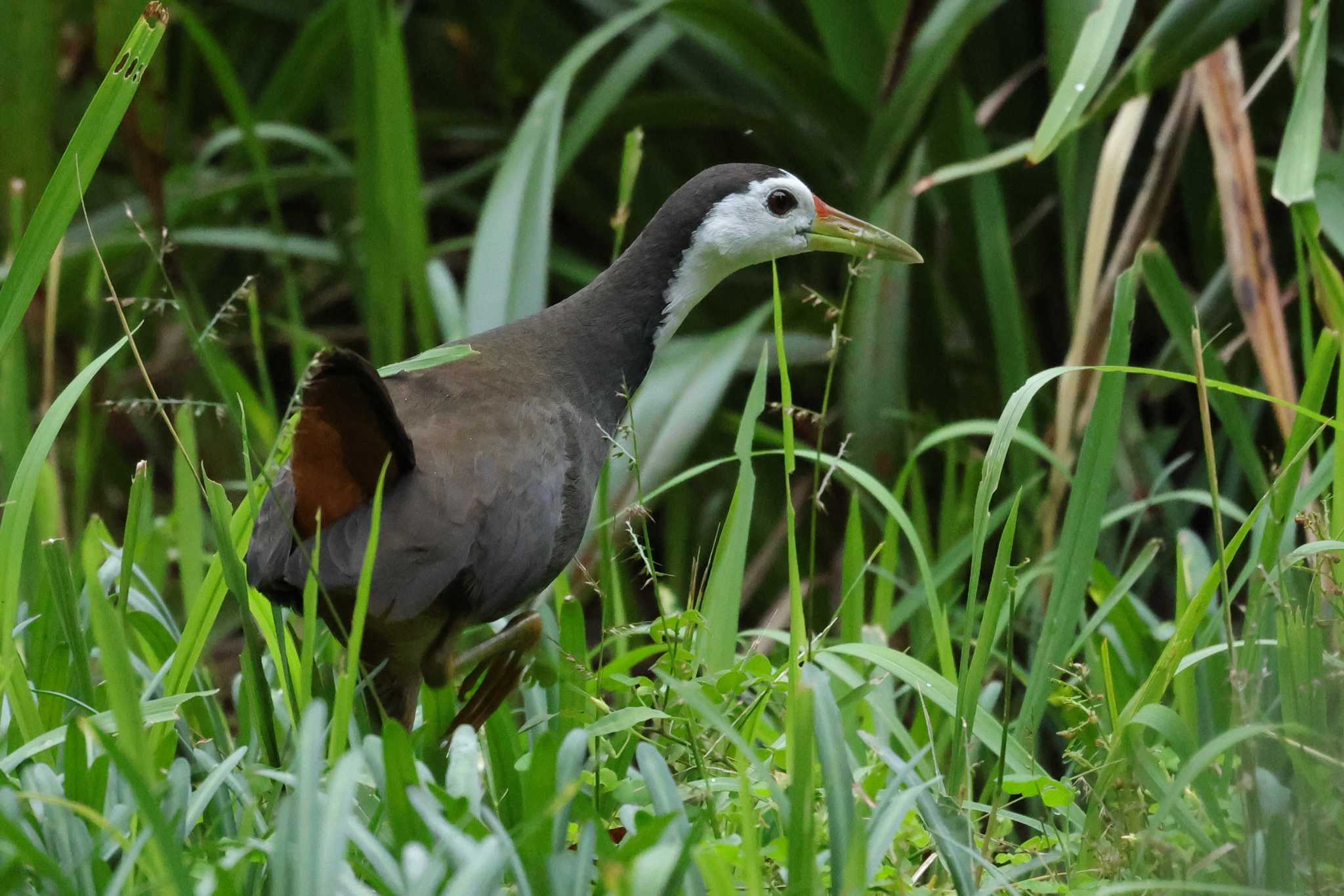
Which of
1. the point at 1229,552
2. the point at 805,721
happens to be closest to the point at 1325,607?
the point at 1229,552

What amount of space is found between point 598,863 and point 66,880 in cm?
38

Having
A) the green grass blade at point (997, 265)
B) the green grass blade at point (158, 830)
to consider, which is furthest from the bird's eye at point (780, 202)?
the green grass blade at point (158, 830)

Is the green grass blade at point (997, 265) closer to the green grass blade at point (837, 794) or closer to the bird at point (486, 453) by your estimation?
the bird at point (486, 453)

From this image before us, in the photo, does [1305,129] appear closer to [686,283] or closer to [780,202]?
[780,202]

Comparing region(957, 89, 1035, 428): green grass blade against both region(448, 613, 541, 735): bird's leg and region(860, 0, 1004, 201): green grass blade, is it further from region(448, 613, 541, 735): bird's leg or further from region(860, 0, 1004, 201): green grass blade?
region(448, 613, 541, 735): bird's leg

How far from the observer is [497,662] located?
164 centimetres

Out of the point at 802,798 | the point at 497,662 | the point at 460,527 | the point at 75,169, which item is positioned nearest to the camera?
the point at 802,798

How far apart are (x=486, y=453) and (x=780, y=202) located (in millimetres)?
609

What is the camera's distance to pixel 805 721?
1.08 meters

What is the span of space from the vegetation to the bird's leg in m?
0.05

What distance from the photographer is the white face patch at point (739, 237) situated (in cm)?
186

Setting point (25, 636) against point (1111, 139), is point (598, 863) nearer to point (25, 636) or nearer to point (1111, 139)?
point (25, 636)

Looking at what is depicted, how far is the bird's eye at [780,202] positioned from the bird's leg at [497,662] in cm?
62

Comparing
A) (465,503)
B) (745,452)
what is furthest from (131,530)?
(745,452)
